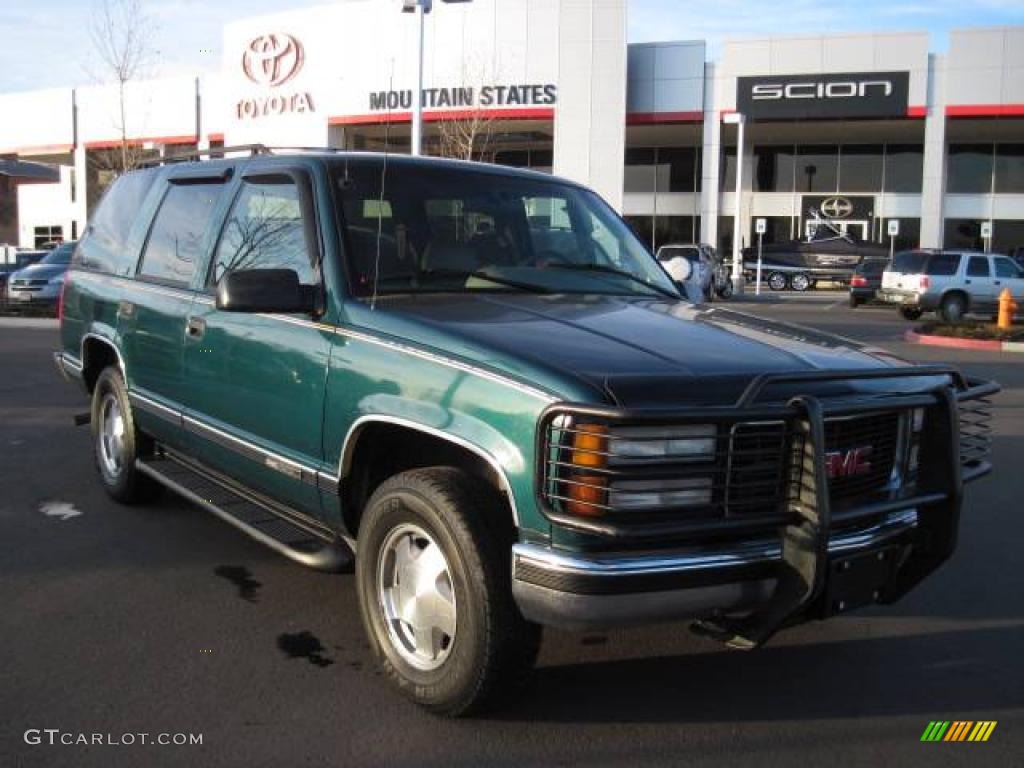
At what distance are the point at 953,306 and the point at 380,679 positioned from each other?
22539 mm

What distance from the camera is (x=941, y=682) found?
12.7 ft

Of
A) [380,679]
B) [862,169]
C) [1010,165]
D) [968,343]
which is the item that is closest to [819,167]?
[862,169]

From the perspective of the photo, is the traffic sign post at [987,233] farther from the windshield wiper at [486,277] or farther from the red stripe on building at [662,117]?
the windshield wiper at [486,277]

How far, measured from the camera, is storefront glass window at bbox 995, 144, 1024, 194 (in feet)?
135

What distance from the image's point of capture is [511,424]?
120 inches

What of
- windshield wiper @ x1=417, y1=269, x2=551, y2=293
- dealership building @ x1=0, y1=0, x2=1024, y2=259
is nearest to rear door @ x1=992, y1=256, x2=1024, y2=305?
dealership building @ x1=0, y1=0, x2=1024, y2=259

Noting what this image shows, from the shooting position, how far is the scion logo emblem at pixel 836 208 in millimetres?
43156

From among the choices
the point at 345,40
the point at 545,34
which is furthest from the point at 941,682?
the point at 345,40

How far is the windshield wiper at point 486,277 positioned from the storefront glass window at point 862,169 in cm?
4225

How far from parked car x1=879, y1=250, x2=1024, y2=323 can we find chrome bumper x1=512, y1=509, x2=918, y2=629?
22.0 metres

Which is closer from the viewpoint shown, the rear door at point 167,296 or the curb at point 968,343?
the rear door at point 167,296

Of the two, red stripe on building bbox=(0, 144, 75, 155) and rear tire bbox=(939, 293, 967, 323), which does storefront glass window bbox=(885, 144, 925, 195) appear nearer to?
rear tire bbox=(939, 293, 967, 323)

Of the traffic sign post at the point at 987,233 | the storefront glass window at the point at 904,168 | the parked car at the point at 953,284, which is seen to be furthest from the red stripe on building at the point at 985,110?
the parked car at the point at 953,284

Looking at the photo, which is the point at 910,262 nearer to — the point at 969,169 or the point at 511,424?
the point at 969,169
